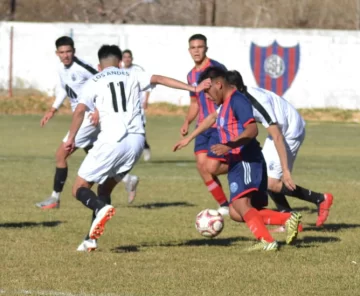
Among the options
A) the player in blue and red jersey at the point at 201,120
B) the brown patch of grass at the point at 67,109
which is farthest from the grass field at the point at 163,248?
the brown patch of grass at the point at 67,109

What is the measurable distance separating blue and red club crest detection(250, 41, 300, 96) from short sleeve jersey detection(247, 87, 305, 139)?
845 inches

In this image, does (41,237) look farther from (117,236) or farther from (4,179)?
(4,179)

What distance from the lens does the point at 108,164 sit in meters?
8.81

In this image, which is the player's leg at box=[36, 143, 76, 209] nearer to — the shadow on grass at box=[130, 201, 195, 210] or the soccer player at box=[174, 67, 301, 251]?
the shadow on grass at box=[130, 201, 195, 210]

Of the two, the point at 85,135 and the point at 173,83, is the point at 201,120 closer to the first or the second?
the point at 85,135

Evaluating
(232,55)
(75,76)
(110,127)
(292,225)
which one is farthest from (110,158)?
(232,55)

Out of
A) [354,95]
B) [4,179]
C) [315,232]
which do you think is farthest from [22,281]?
[354,95]

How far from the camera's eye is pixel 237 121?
852 cm

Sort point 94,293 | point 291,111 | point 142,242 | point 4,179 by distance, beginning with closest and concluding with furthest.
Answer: point 94,293
point 142,242
point 291,111
point 4,179

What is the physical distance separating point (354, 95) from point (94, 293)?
2586cm

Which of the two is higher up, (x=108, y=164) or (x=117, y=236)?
(x=108, y=164)

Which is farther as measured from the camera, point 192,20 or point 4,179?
point 192,20

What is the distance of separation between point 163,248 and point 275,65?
76.1ft

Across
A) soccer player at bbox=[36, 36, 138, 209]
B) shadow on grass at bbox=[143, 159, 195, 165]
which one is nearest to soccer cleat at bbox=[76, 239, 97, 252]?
soccer player at bbox=[36, 36, 138, 209]
